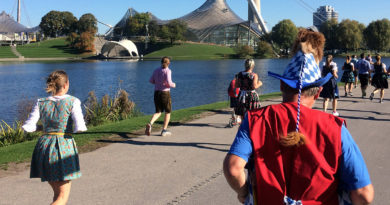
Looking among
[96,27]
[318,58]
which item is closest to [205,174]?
[318,58]

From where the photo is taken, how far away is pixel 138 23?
419 feet

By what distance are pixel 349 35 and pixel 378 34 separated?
6893mm

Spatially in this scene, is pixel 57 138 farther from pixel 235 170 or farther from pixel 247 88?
pixel 247 88

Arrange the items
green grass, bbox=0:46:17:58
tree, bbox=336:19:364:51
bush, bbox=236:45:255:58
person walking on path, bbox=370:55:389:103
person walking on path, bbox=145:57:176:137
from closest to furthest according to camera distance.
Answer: person walking on path, bbox=145:57:176:137 → person walking on path, bbox=370:55:389:103 → green grass, bbox=0:46:17:58 → bush, bbox=236:45:255:58 → tree, bbox=336:19:364:51

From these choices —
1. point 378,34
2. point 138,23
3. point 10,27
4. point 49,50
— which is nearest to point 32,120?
point 378,34

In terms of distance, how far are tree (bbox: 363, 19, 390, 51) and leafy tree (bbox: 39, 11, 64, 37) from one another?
96.9 meters

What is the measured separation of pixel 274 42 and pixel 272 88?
91868 mm

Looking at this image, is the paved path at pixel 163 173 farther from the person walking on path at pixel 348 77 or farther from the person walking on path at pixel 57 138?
the person walking on path at pixel 348 77

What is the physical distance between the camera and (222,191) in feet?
15.3

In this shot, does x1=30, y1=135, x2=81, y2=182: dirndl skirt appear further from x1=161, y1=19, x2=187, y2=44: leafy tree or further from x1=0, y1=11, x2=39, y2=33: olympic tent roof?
x1=0, y1=11, x2=39, y2=33: olympic tent roof

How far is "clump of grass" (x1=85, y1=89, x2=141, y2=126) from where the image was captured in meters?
12.6

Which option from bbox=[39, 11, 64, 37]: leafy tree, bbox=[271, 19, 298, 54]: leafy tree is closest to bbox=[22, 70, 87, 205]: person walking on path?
bbox=[271, 19, 298, 54]: leafy tree

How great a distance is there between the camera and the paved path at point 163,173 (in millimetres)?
4473

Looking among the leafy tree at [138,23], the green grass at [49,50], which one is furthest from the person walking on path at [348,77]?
the leafy tree at [138,23]
